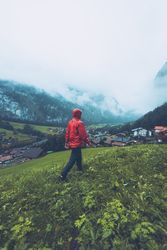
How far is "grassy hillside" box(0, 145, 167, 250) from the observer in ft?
26.1

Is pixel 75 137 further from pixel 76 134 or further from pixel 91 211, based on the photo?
pixel 91 211

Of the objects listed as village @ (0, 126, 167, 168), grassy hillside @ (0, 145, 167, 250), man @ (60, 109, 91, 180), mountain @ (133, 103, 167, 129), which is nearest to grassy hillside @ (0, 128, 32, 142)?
village @ (0, 126, 167, 168)

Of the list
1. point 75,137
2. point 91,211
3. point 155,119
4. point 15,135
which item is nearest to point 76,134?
point 75,137

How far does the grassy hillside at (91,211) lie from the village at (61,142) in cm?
6252

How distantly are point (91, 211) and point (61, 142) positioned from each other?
85.7m

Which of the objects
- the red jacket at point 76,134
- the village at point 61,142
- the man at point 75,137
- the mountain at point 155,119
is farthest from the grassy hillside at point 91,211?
the mountain at point 155,119

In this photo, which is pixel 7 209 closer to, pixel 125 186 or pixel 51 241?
pixel 51 241

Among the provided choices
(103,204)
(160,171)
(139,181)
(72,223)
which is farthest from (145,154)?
(72,223)

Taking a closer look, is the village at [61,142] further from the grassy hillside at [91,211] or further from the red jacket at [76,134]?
the grassy hillside at [91,211]

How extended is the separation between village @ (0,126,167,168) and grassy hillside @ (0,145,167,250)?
62524 mm

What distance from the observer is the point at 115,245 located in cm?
755

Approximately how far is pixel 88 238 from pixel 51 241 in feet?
4.17

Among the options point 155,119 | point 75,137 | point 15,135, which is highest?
point 155,119

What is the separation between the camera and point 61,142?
94.7 m
